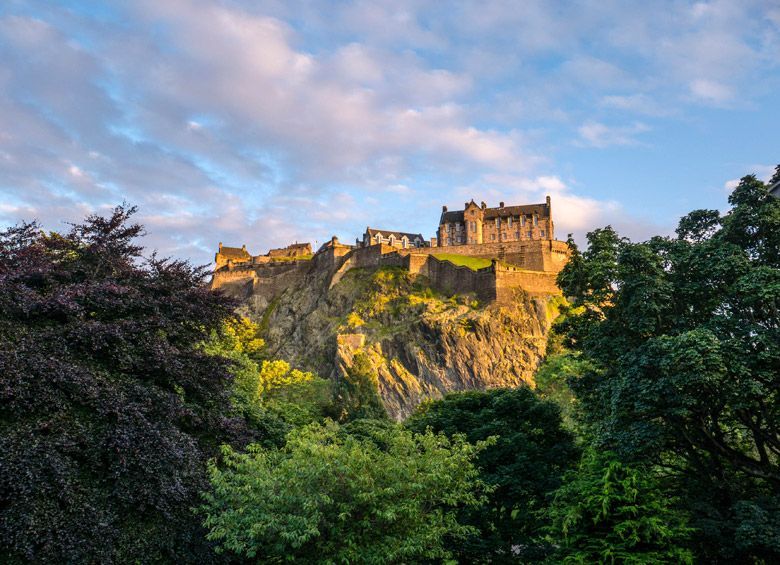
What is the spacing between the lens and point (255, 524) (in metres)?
11.6

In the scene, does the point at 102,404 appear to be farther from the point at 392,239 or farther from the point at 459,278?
the point at 392,239

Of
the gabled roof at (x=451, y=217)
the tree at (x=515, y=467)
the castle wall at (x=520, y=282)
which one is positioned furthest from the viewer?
the gabled roof at (x=451, y=217)

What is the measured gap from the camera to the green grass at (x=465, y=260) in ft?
244

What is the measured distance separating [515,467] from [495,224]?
235ft

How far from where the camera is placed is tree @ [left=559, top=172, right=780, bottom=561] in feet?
44.2

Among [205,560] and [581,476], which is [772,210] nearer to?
[581,476]

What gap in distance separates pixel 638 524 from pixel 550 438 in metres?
8.58

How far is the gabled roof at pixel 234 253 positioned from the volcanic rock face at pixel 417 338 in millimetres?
33639

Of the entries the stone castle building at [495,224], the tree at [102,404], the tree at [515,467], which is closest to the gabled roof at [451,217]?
the stone castle building at [495,224]

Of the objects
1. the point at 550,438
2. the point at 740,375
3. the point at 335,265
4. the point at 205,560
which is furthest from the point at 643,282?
the point at 335,265

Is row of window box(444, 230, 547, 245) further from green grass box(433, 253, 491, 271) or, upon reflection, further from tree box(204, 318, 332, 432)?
tree box(204, 318, 332, 432)

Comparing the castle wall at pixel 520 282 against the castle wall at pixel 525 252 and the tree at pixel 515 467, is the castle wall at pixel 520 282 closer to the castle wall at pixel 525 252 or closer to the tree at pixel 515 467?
the castle wall at pixel 525 252

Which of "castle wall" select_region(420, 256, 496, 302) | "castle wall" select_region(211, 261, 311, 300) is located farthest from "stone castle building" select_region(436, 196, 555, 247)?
"castle wall" select_region(211, 261, 311, 300)

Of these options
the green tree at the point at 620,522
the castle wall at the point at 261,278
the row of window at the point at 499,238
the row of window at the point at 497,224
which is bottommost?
the green tree at the point at 620,522
